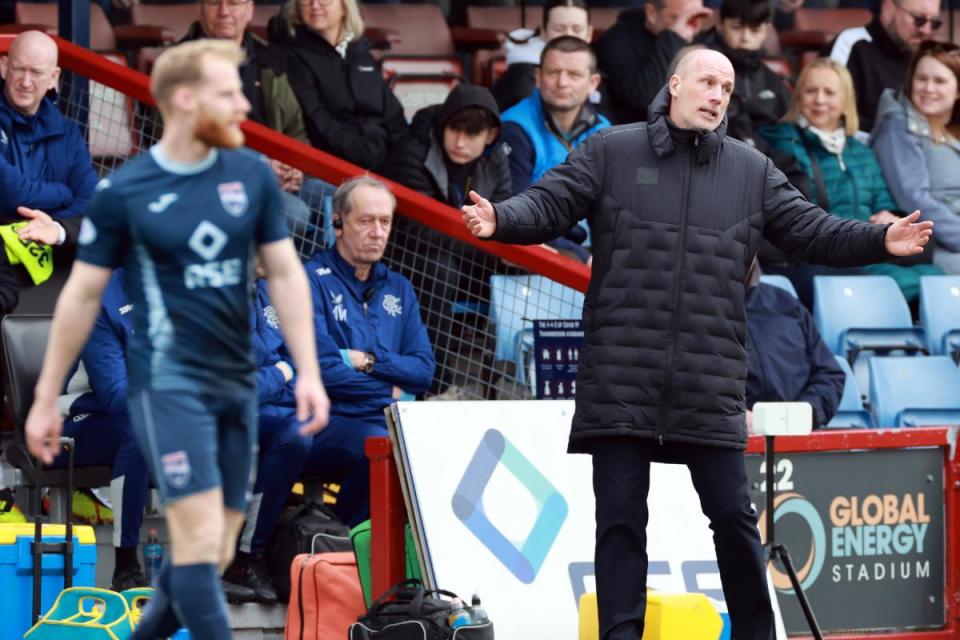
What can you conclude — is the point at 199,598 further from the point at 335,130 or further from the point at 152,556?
the point at 335,130

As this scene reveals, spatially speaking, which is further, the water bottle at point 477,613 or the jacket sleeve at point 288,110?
the jacket sleeve at point 288,110

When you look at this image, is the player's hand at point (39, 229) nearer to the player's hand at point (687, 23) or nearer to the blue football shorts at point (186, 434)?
the blue football shorts at point (186, 434)

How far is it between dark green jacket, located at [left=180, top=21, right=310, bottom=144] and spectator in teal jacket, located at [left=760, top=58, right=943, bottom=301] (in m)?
2.70

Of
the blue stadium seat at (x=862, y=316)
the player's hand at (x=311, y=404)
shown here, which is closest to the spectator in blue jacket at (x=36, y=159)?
the player's hand at (x=311, y=404)

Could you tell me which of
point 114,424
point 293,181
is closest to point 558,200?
point 114,424

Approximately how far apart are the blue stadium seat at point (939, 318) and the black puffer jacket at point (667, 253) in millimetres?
4048

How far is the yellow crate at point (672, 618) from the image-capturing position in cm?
657

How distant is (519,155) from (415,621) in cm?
369

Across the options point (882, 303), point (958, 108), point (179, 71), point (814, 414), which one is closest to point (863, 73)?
point (958, 108)

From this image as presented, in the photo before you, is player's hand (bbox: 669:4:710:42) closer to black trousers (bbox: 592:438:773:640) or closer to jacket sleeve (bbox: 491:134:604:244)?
jacket sleeve (bbox: 491:134:604:244)

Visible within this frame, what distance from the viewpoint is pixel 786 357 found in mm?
8812

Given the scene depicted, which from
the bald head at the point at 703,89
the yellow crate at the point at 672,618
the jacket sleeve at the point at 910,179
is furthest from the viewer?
the jacket sleeve at the point at 910,179

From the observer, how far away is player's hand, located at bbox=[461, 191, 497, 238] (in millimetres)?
6105

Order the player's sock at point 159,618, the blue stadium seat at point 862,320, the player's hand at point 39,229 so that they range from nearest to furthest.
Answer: the player's sock at point 159,618, the player's hand at point 39,229, the blue stadium seat at point 862,320
